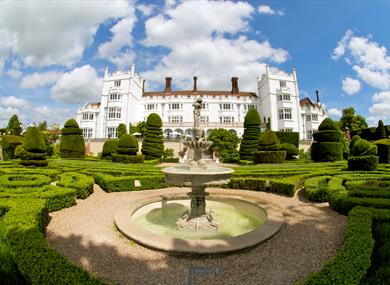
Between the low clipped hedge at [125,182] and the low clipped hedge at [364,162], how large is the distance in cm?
1244

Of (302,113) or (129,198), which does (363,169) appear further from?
(302,113)

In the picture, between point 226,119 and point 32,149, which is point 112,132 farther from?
point 32,149

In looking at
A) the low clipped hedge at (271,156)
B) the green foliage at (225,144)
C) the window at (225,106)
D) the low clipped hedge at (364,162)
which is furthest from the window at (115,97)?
the low clipped hedge at (364,162)

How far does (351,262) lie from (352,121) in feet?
208

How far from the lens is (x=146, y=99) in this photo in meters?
57.0

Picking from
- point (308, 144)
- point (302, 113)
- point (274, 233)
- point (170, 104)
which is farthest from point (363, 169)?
point (170, 104)

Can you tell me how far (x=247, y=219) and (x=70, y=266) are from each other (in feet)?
20.6

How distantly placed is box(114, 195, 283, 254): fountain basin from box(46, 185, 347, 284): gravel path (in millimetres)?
182

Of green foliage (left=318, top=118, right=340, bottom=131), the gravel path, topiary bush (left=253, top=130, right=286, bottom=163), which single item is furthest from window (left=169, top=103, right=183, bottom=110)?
the gravel path

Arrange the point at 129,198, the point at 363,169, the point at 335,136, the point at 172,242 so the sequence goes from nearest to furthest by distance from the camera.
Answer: the point at 172,242, the point at 129,198, the point at 363,169, the point at 335,136

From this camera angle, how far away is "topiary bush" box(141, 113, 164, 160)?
3134 cm

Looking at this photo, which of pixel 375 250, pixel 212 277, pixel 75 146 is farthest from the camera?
pixel 75 146

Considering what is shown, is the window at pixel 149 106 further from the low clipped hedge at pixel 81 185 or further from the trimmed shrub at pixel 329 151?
the low clipped hedge at pixel 81 185

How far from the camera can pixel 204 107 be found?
184 ft
